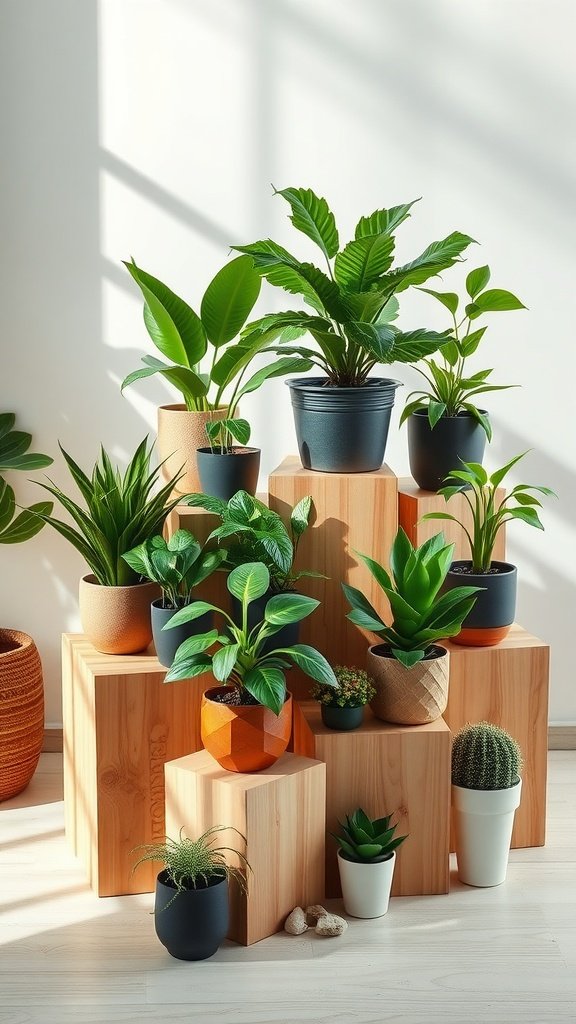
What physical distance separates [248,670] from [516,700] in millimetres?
815

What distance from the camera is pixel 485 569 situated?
9.94 ft

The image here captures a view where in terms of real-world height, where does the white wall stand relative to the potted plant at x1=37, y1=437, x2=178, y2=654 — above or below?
above

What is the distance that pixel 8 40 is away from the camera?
11.2 ft

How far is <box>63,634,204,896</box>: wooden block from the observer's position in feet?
9.15

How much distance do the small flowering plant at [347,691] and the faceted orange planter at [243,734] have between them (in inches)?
5.6

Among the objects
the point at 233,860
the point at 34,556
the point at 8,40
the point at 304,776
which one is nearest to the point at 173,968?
the point at 233,860

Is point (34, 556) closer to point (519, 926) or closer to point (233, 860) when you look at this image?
point (233, 860)

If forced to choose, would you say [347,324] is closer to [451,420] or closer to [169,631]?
[451,420]

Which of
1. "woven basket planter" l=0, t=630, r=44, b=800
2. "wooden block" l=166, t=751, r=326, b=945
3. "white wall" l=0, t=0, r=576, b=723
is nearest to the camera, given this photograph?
"wooden block" l=166, t=751, r=326, b=945

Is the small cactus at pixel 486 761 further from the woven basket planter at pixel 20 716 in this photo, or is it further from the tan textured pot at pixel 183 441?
the woven basket planter at pixel 20 716

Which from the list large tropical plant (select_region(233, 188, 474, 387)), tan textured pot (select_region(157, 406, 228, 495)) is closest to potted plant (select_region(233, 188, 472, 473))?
large tropical plant (select_region(233, 188, 474, 387))

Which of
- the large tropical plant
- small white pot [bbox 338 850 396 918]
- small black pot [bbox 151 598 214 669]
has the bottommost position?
small white pot [bbox 338 850 396 918]

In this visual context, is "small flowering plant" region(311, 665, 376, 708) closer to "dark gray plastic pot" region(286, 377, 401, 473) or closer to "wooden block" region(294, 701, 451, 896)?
"wooden block" region(294, 701, 451, 896)

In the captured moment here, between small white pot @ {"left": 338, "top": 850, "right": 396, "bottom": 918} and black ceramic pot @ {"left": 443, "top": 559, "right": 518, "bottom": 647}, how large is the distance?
62 centimetres
